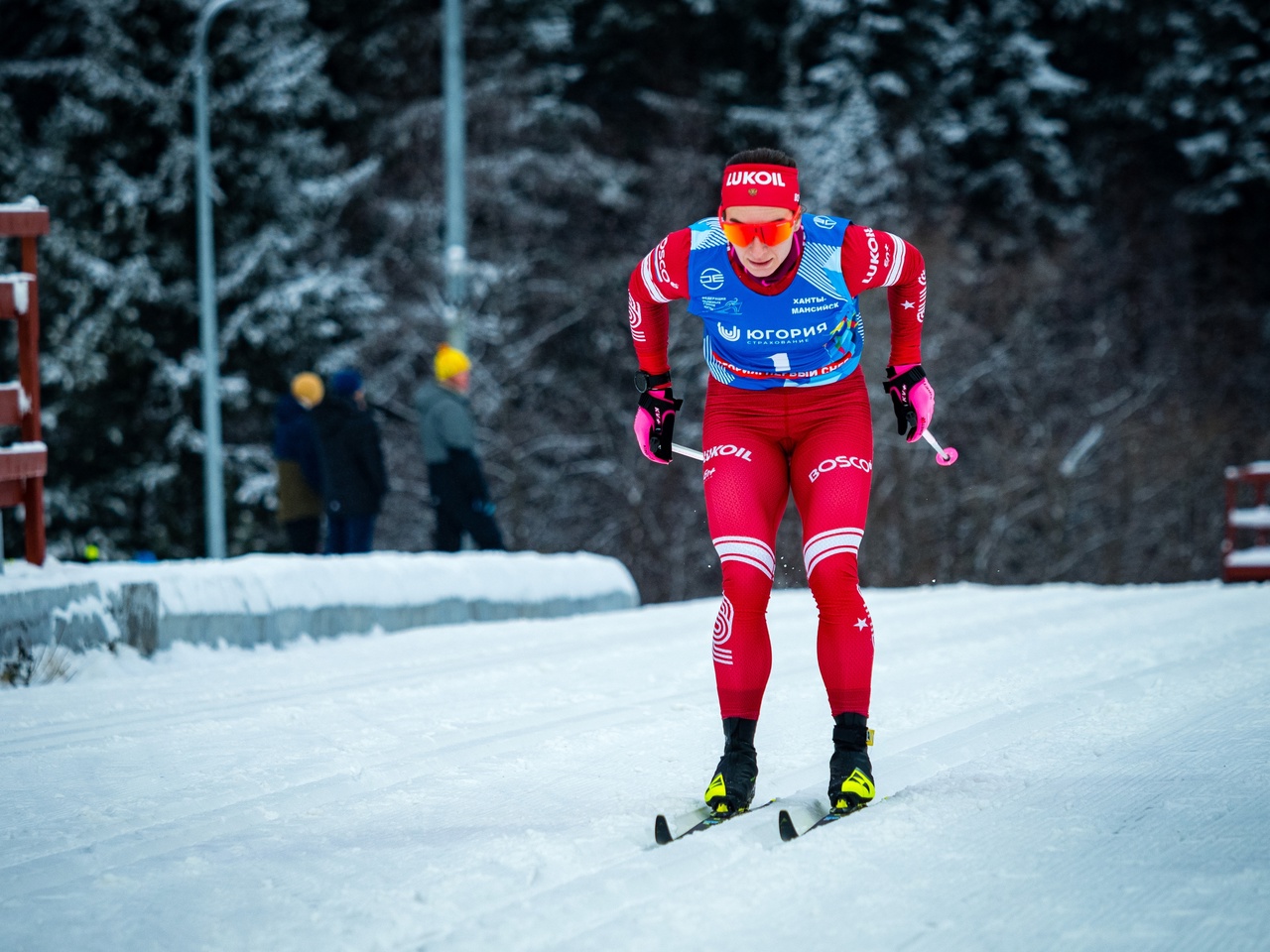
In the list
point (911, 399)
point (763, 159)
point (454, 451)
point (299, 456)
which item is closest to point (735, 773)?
point (911, 399)

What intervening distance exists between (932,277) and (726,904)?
22.5 m

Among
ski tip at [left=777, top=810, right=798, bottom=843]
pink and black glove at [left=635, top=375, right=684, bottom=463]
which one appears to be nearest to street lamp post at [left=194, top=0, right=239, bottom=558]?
pink and black glove at [left=635, top=375, right=684, bottom=463]

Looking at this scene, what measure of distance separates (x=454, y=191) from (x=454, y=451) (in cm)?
474

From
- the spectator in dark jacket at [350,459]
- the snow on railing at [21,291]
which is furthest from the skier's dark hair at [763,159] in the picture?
the spectator in dark jacket at [350,459]

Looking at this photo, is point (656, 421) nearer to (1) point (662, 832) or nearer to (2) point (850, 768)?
(2) point (850, 768)

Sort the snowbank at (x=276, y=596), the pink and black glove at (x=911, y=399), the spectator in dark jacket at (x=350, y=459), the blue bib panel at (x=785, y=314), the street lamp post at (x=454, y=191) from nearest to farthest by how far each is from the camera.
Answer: the blue bib panel at (x=785, y=314) < the pink and black glove at (x=911, y=399) < the snowbank at (x=276, y=596) < the spectator in dark jacket at (x=350, y=459) < the street lamp post at (x=454, y=191)

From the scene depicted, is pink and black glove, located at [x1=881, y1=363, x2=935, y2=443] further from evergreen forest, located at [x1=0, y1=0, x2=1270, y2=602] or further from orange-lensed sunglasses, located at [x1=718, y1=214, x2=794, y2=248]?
evergreen forest, located at [x1=0, y1=0, x2=1270, y2=602]

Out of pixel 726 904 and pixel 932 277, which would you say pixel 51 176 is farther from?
pixel 726 904

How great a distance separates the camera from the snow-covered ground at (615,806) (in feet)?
9.48

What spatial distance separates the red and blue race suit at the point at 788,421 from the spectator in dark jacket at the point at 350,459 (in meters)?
6.30

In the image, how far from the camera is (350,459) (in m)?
10.4

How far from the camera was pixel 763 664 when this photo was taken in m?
4.09

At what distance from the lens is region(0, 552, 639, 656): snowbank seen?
6.61 metres

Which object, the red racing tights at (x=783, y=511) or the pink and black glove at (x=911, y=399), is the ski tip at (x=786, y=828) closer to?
the red racing tights at (x=783, y=511)
